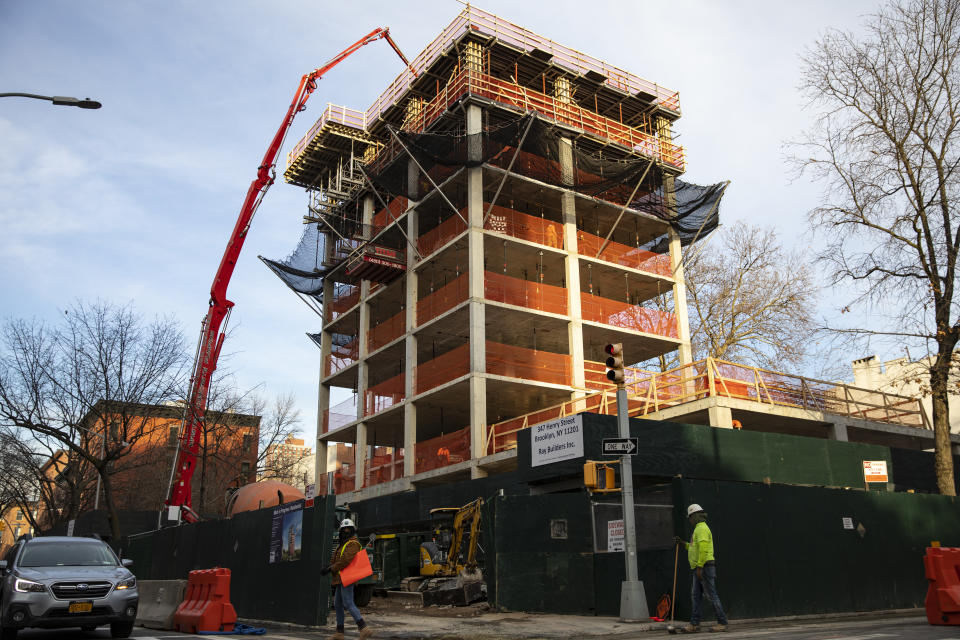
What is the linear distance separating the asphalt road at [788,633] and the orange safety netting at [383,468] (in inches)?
834

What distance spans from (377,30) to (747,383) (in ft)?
96.5

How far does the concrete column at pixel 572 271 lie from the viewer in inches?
1303

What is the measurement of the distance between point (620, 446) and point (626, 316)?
75.5 feet

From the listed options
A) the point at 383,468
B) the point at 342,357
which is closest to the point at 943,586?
the point at 383,468

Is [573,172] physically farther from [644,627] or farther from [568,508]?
[644,627]

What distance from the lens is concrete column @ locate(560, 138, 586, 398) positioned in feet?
109

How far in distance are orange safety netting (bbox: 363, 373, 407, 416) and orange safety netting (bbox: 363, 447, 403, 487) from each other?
232 cm

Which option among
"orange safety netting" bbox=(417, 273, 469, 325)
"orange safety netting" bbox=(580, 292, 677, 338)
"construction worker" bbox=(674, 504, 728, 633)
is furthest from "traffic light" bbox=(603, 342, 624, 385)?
"orange safety netting" bbox=(580, 292, 677, 338)

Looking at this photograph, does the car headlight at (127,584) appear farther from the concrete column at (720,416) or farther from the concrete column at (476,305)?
the concrete column at (476,305)

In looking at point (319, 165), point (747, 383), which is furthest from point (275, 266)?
point (747, 383)

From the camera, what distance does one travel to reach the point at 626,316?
36.3 meters

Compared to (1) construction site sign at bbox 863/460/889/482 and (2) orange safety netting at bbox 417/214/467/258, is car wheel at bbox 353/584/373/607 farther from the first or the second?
(2) orange safety netting at bbox 417/214/467/258

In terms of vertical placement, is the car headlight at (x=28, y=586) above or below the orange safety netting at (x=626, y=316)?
below

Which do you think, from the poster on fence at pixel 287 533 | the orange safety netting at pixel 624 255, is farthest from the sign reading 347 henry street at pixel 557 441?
the orange safety netting at pixel 624 255
